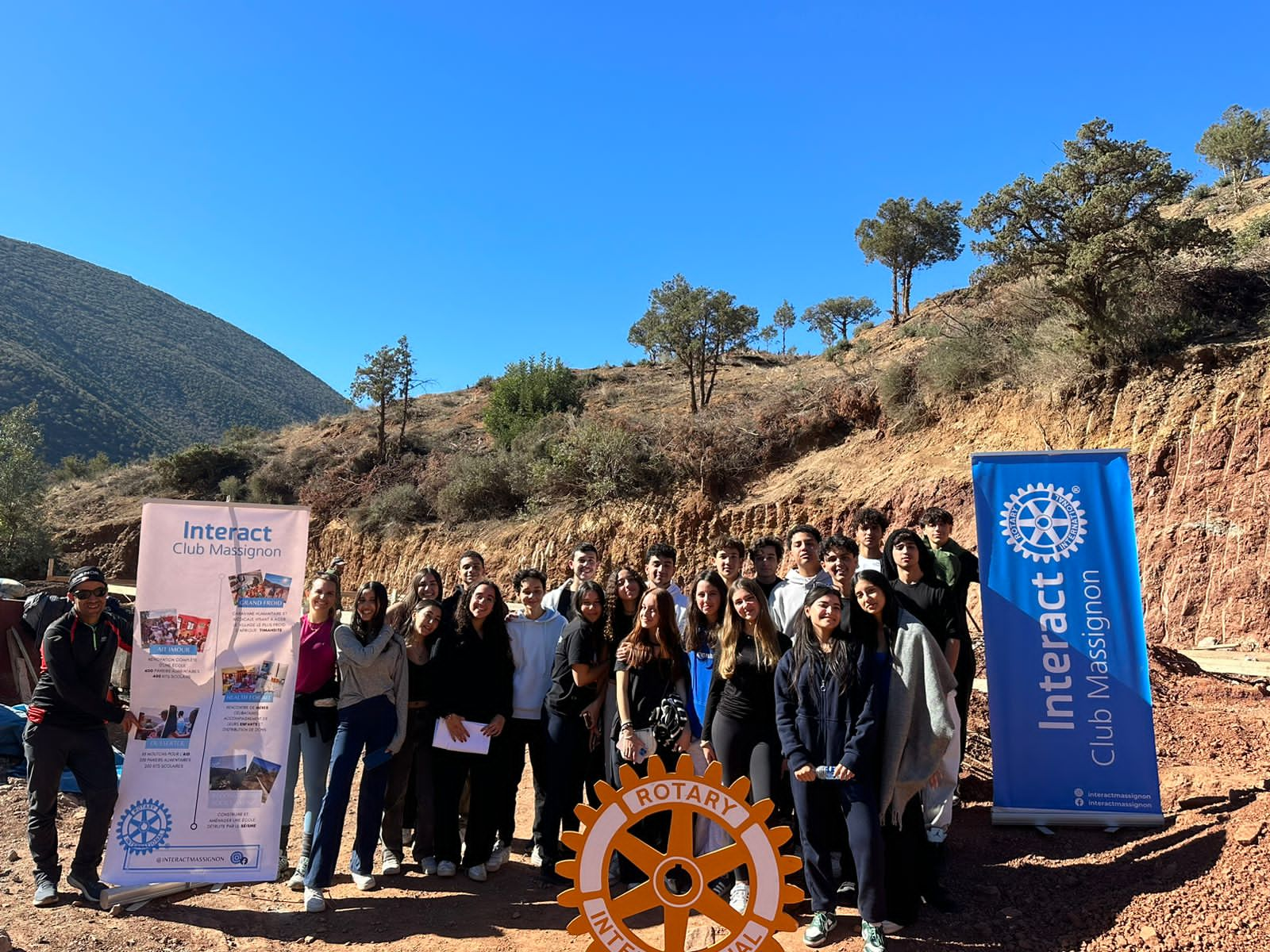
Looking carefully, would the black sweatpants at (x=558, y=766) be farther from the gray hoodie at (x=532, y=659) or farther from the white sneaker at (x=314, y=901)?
the white sneaker at (x=314, y=901)

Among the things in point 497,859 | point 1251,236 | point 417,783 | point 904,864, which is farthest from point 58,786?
point 1251,236

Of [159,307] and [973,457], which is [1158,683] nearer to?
[973,457]

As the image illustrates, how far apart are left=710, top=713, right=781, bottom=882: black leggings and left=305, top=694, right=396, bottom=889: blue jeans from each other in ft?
6.85

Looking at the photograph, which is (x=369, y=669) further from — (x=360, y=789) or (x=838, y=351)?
(x=838, y=351)

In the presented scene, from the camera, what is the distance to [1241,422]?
40.2 ft

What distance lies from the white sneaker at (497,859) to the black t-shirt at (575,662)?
104 cm

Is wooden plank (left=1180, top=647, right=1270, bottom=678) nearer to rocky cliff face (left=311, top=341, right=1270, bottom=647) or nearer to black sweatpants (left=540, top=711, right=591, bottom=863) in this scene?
rocky cliff face (left=311, top=341, right=1270, bottom=647)

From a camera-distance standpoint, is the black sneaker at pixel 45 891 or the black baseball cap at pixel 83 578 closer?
the black sneaker at pixel 45 891

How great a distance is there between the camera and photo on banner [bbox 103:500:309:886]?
4.58m

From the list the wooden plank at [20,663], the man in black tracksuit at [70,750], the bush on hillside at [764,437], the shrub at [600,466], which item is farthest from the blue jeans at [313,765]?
the shrub at [600,466]

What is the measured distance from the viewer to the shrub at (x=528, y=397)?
26.3 m

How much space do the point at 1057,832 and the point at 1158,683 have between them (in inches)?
183

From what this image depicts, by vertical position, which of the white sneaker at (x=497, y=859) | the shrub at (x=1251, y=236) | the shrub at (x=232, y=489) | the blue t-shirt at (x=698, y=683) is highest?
the shrub at (x=1251, y=236)

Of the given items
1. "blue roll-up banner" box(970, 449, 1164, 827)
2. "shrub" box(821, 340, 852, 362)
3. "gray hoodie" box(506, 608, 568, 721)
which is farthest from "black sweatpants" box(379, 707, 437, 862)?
"shrub" box(821, 340, 852, 362)
